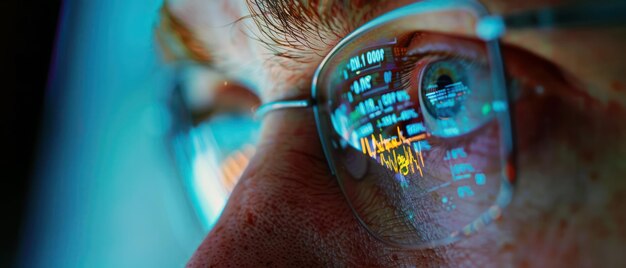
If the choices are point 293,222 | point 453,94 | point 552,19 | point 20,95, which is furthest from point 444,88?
point 20,95

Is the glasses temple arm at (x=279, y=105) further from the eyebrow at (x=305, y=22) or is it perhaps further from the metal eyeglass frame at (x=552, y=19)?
the metal eyeglass frame at (x=552, y=19)

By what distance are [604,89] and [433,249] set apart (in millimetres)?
209

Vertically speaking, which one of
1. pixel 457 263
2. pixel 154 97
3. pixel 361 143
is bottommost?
pixel 457 263

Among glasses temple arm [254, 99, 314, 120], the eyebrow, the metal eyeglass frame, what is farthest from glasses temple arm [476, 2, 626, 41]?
glasses temple arm [254, 99, 314, 120]

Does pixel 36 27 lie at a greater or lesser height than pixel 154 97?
greater

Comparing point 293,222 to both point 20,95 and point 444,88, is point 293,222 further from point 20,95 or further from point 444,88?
point 20,95

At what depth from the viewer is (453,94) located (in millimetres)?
467

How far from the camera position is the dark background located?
1.39 metres

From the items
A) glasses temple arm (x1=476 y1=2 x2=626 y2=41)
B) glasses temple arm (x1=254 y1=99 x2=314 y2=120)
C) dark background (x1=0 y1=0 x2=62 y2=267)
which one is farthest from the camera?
dark background (x1=0 y1=0 x2=62 y2=267)

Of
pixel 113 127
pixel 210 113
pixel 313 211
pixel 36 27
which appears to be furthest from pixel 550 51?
pixel 36 27

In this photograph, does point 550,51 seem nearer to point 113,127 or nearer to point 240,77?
point 240,77

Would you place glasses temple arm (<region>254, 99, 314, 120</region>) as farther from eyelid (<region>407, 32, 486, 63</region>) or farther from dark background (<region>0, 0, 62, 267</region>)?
dark background (<region>0, 0, 62, 267</region>)

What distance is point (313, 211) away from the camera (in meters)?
0.61

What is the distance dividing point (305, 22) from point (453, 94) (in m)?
0.21
